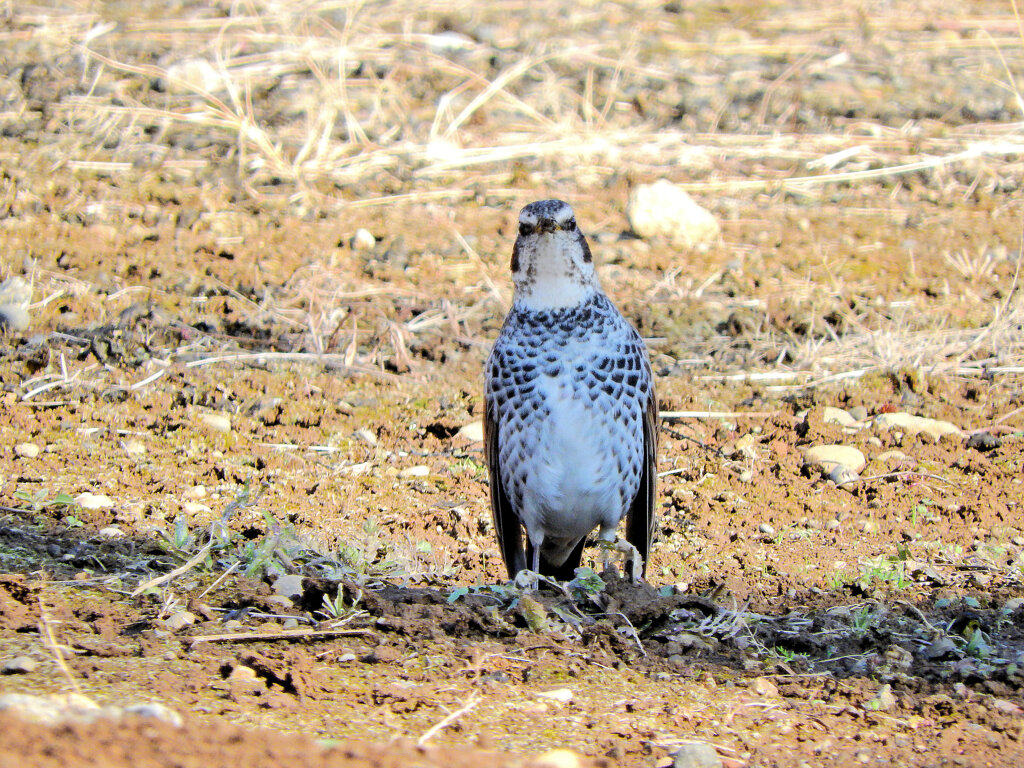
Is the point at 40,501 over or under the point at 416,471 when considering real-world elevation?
over

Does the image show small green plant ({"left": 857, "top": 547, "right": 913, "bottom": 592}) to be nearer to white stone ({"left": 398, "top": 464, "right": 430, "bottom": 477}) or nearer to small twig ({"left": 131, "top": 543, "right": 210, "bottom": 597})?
white stone ({"left": 398, "top": 464, "right": 430, "bottom": 477})

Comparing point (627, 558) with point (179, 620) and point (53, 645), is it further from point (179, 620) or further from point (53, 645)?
point (53, 645)

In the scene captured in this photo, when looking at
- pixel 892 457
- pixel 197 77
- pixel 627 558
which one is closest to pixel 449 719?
pixel 627 558

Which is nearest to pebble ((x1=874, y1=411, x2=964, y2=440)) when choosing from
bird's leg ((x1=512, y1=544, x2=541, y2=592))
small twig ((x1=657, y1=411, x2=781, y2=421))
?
small twig ((x1=657, y1=411, x2=781, y2=421))

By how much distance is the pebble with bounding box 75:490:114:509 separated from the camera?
171 inches

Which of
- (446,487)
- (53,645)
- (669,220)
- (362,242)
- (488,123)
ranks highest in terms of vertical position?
(488,123)

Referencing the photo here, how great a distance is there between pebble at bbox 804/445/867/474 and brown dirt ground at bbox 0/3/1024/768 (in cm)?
10

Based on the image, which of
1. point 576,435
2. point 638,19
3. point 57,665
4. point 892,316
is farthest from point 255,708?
point 638,19

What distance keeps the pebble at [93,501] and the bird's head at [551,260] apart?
5.53ft

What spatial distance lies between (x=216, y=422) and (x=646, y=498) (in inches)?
82.2

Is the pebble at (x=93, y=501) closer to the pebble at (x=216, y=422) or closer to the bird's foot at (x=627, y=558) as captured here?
the pebble at (x=216, y=422)

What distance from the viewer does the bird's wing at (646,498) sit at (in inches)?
174

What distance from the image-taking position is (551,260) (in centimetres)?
418

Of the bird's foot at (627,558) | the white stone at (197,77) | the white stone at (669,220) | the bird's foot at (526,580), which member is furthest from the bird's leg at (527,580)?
the white stone at (197,77)
